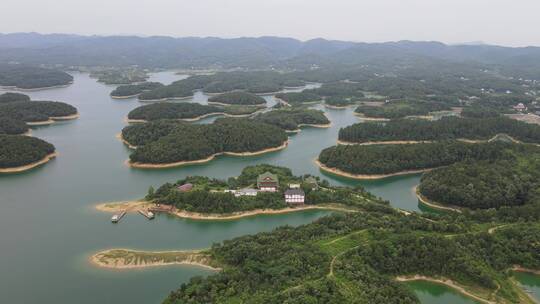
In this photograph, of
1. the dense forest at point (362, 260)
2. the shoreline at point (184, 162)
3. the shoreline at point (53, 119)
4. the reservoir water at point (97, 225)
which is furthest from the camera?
the shoreline at point (53, 119)

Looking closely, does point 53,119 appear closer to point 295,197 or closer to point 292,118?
point 292,118

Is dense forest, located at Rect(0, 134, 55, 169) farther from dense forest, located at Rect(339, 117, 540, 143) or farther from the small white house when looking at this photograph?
dense forest, located at Rect(339, 117, 540, 143)

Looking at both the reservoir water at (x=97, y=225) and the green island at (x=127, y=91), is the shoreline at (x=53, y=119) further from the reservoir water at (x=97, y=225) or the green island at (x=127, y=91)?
the green island at (x=127, y=91)

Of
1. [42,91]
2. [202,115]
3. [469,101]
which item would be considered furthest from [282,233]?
[42,91]

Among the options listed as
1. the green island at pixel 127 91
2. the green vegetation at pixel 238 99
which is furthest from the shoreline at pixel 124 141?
the green island at pixel 127 91

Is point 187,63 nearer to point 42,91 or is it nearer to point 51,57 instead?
point 51,57

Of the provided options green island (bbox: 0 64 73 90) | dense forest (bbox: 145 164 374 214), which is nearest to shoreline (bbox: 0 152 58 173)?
dense forest (bbox: 145 164 374 214)

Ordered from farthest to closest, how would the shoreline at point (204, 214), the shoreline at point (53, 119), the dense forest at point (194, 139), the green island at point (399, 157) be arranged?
the shoreline at point (53, 119) < the dense forest at point (194, 139) < the green island at point (399, 157) < the shoreline at point (204, 214)
